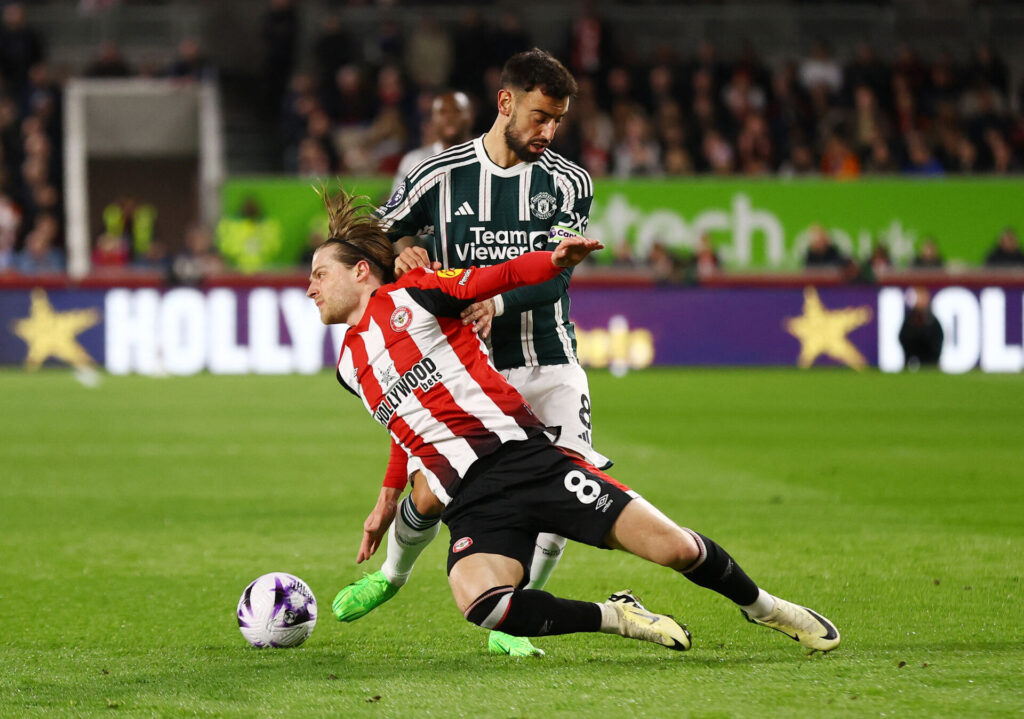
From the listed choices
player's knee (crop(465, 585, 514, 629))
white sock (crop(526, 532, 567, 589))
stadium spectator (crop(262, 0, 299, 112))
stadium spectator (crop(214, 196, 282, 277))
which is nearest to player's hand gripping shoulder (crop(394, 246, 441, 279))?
white sock (crop(526, 532, 567, 589))

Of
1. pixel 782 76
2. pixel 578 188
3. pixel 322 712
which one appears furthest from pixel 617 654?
pixel 782 76

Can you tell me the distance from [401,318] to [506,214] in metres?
0.64

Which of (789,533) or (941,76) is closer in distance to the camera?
(789,533)

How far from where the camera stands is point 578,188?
5.26 metres

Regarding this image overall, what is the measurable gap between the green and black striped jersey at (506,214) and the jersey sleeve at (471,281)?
14.3 inches

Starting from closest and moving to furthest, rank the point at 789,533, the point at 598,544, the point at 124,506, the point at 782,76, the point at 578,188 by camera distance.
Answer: the point at 598,544, the point at 578,188, the point at 789,533, the point at 124,506, the point at 782,76

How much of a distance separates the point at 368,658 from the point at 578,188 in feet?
5.82

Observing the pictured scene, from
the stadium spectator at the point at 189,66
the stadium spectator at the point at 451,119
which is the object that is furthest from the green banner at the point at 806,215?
the stadium spectator at the point at 451,119

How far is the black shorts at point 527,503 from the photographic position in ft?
14.8

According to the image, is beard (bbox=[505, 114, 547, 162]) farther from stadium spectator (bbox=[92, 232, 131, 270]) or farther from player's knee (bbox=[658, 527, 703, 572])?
stadium spectator (bbox=[92, 232, 131, 270])

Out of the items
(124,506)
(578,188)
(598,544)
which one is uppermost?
(578,188)

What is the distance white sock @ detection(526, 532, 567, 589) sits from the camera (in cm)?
529

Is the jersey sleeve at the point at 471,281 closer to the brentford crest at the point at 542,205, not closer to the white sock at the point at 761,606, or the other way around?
the brentford crest at the point at 542,205

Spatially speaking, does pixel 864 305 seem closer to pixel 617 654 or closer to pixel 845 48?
pixel 845 48
